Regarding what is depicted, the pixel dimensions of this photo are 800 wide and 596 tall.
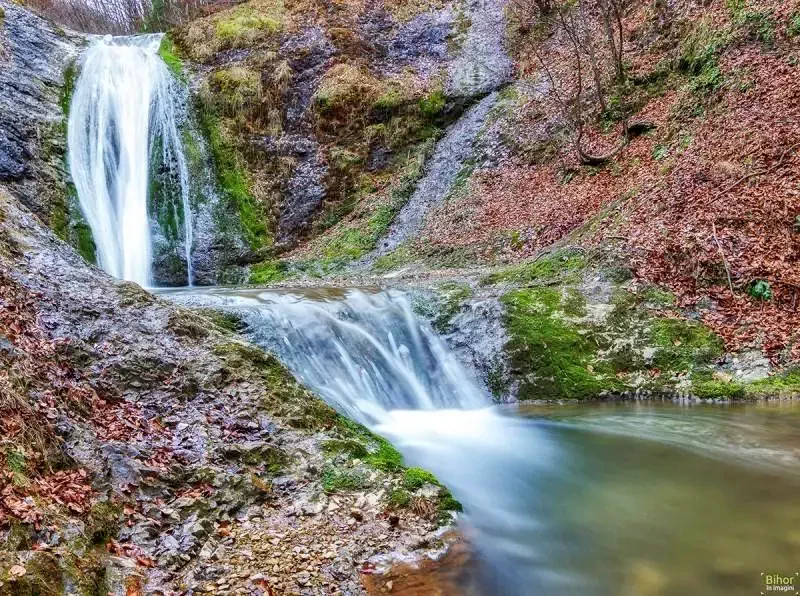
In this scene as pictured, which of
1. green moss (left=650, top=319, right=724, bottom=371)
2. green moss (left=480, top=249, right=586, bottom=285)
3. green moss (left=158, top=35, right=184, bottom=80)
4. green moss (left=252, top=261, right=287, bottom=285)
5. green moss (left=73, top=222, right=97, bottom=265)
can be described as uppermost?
green moss (left=158, top=35, right=184, bottom=80)

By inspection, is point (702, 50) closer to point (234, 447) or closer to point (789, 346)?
point (789, 346)

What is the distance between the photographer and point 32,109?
1366cm

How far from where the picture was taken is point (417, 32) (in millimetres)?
19078

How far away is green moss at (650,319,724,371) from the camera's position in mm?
6762

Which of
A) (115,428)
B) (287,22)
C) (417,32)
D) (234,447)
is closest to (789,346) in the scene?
(234,447)

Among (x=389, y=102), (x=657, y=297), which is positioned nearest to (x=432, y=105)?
(x=389, y=102)

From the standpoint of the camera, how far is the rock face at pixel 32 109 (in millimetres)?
12570

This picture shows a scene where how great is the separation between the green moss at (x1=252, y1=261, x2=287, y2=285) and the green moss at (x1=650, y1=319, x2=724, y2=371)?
8727 millimetres

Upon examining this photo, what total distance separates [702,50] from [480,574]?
12.0m

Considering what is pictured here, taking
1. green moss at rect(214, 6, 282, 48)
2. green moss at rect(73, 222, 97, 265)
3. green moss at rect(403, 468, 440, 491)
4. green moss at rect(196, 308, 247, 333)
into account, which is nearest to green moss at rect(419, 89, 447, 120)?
green moss at rect(214, 6, 282, 48)

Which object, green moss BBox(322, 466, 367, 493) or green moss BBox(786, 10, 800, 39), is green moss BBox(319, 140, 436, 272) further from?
green moss BBox(322, 466, 367, 493)

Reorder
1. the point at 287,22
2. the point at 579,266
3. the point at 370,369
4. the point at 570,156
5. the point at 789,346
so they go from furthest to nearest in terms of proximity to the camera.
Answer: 1. the point at 287,22
2. the point at 570,156
3. the point at 579,266
4. the point at 370,369
5. the point at 789,346

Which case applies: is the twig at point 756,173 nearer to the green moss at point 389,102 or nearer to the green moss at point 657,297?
the green moss at point 657,297

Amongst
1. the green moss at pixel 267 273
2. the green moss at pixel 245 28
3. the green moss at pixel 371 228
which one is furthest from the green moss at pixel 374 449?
the green moss at pixel 245 28
